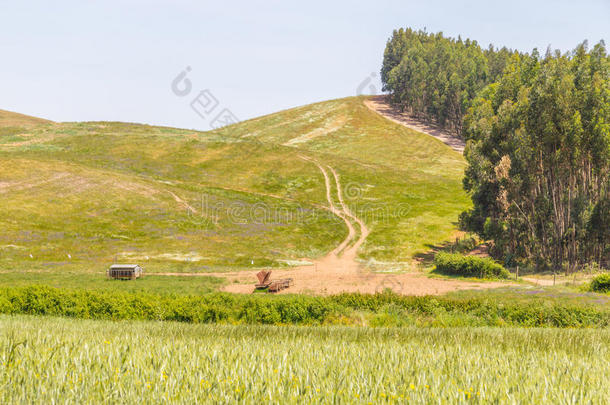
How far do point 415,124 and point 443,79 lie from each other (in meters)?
19.7

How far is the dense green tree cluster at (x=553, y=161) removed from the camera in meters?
42.3

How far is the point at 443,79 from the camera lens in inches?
6078

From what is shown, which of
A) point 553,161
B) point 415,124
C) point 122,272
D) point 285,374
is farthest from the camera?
point 415,124

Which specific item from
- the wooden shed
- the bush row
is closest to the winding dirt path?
the wooden shed

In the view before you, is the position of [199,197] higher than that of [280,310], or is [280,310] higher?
[199,197]

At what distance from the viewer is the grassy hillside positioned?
57.2 m

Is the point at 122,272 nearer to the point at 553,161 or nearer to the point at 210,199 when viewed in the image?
the point at 210,199

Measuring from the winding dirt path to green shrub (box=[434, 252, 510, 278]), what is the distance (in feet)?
331

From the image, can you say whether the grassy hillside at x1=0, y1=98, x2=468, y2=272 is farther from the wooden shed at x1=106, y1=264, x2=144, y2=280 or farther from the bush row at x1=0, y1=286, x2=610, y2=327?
the bush row at x1=0, y1=286, x2=610, y2=327

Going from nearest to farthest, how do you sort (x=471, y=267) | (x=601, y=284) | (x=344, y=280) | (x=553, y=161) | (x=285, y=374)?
(x=285, y=374) < (x=601, y=284) < (x=344, y=280) < (x=471, y=267) < (x=553, y=161)

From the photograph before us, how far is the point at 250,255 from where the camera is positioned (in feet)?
191

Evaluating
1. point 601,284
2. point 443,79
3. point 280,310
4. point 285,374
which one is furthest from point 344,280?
point 443,79

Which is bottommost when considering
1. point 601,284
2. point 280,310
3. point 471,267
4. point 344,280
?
point 344,280

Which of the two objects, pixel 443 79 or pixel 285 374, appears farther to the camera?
pixel 443 79
